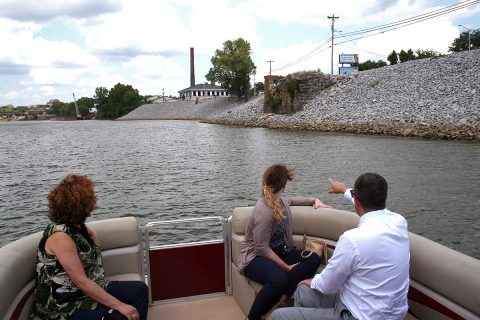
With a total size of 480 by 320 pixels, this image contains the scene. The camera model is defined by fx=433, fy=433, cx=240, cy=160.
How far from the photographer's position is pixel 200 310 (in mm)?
3916

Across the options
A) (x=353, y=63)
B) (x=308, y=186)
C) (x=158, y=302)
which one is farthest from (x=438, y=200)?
(x=353, y=63)

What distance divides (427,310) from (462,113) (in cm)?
3100

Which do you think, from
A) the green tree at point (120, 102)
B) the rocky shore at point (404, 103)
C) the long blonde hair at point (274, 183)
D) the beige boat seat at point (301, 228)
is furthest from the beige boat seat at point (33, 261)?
the green tree at point (120, 102)

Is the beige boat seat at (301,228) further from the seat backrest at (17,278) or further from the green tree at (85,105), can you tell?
the green tree at (85,105)

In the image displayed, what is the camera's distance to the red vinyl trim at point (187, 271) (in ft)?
13.0

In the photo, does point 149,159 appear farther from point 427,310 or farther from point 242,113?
point 242,113

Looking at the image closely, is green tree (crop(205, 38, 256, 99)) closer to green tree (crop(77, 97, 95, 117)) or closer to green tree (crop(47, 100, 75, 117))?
green tree (crop(77, 97, 95, 117))

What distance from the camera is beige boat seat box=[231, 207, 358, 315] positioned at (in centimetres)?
365

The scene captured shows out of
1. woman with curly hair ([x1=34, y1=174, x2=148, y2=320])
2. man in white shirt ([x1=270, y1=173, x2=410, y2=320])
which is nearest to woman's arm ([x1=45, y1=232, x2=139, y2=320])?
woman with curly hair ([x1=34, y1=174, x2=148, y2=320])

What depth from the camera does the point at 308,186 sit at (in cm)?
1500

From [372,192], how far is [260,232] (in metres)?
1.25

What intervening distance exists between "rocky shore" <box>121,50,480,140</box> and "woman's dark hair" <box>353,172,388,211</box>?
2715cm

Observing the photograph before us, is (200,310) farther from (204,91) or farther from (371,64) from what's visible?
(204,91)

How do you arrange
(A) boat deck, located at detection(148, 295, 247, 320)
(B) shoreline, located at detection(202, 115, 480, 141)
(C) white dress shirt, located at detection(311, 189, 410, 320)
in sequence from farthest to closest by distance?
(B) shoreline, located at detection(202, 115, 480, 141), (A) boat deck, located at detection(148, 295, 247, 320), (C) white dress shirt, located at detection(311, 189, 410, 320)
